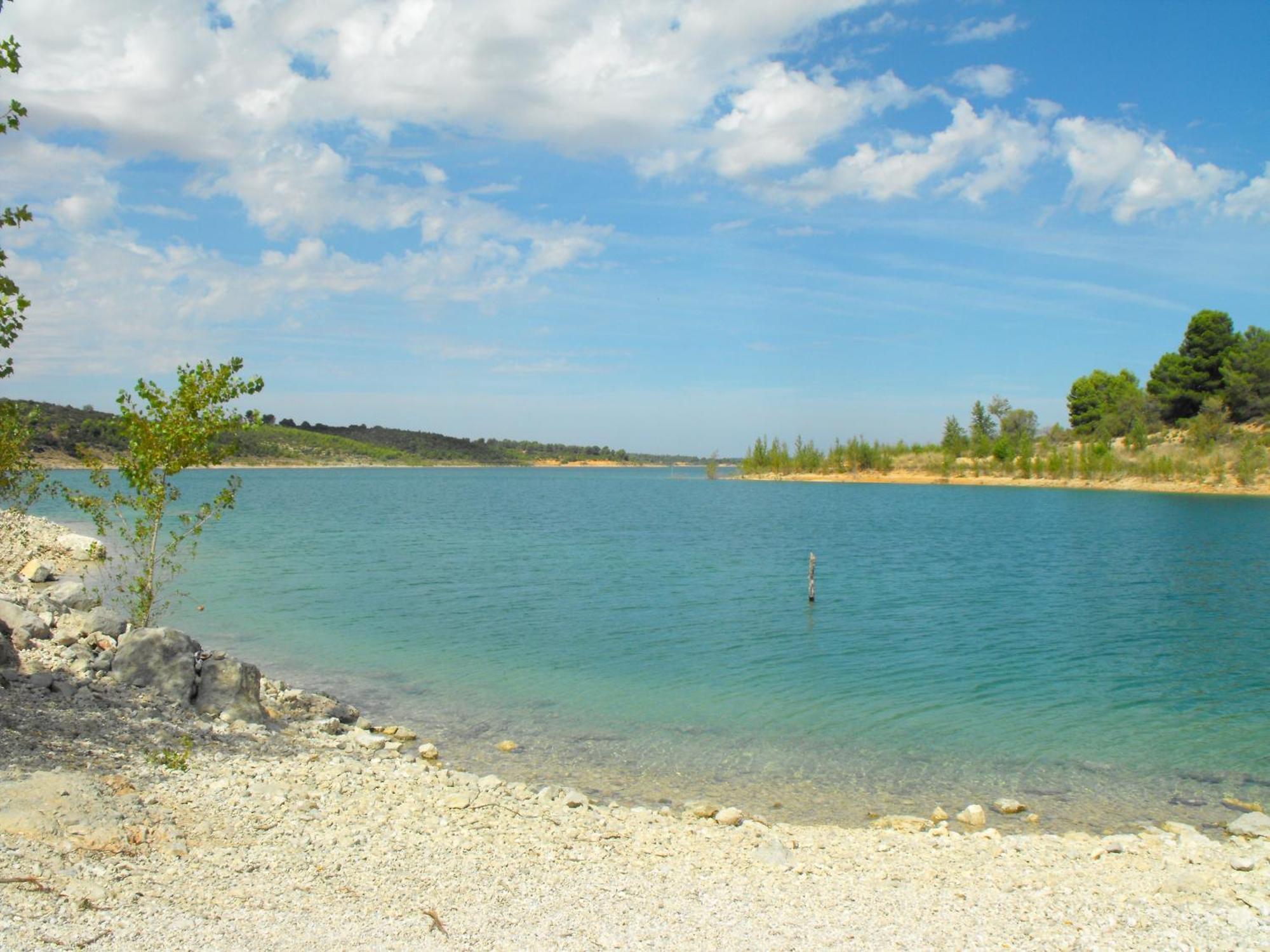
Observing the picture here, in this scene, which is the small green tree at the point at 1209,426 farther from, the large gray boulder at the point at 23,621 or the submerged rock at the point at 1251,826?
the large gray boulder at the point at 23,621

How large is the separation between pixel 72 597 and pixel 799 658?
59.1ft

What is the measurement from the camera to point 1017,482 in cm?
12862

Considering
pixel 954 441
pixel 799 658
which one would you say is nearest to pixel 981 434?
pixel 954 441

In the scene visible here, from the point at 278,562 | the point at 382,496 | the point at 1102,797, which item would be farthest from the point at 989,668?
the point at 382,496

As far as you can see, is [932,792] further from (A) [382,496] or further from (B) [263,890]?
(A) [382,496]

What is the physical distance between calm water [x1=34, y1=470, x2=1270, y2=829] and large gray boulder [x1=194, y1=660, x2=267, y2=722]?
2.87m

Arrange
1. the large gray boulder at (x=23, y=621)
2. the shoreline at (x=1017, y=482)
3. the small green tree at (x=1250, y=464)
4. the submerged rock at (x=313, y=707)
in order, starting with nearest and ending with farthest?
the submerged rock at (x=313, y=707)
the large gray boulder at (x=23, y=621)
the small green tree at (x=1250, y=464)
the shoreline at (x=1017, y=482)

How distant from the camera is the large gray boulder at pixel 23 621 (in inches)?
594

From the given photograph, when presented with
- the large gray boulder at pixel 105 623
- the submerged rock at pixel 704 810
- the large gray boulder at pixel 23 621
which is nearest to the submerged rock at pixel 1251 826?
the submerged rock at pixel 704 810

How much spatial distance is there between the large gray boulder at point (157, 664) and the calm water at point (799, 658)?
12.7ft

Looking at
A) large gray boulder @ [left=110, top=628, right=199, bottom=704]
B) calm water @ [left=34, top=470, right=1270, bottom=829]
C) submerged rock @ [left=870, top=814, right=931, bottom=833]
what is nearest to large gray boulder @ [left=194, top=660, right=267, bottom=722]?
large gray boulder @ [left=110, top=628, right=199, bottom=704]

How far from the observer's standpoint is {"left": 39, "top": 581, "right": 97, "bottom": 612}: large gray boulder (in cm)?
2123

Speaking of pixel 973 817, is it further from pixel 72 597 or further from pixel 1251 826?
pixel 72 597

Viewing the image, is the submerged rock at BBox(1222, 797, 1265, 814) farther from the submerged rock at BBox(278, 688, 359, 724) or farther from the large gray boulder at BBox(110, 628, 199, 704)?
the large gray boulder at BBox(110, 628, 199, 704)
